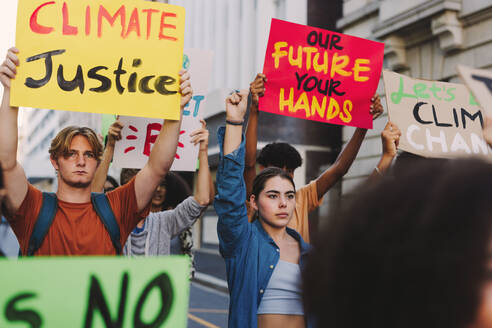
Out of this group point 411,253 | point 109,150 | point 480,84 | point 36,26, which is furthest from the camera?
point 109,150

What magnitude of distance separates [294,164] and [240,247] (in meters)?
1.01

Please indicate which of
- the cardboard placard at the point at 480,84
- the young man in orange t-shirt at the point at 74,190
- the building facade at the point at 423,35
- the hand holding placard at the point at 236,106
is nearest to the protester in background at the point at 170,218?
the young man in orange t-shirt at the point at 74,190

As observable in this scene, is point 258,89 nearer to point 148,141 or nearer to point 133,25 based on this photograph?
point 148,141

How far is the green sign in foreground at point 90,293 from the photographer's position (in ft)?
5.44

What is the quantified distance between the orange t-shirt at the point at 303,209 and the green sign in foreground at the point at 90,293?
1560mm

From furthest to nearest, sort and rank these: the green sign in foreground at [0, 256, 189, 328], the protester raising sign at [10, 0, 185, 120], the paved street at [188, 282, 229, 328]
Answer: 1. the paved street at [188, 282, 229, 328]
2. the protester raising sign at [10, 0, 185, 120]
3. the green sign in foreground at [0, 256, 189, 328]

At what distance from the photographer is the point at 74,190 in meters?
2.66

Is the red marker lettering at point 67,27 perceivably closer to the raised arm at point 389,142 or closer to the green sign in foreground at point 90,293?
the green sign in foreground at point 90,293

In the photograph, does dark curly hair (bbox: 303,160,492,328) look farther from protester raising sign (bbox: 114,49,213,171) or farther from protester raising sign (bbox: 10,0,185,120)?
protester raising sign (bbox: 114,49,213,171)

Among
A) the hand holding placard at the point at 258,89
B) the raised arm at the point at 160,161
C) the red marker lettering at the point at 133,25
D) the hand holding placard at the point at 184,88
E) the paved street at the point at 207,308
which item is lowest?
the paved street at the point at 207,308

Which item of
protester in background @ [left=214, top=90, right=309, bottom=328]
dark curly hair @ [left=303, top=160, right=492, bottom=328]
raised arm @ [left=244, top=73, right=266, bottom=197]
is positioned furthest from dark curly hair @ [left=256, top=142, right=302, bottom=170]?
dark curly hair @ [left=303, top=160, right=492, bottom=328]

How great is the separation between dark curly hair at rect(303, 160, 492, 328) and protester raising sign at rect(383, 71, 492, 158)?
106 inches

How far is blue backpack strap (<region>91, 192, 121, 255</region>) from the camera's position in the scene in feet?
8.47

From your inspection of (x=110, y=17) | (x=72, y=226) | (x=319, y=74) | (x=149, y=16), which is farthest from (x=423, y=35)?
(x=72, y=226)
